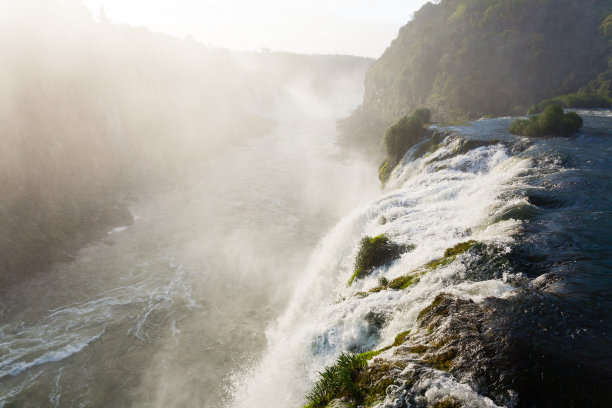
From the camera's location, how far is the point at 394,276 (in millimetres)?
12648

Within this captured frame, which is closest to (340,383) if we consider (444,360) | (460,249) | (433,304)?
(444,360)

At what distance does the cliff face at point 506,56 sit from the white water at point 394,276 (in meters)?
33.0

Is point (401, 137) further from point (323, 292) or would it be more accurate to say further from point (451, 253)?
point (451, 253)

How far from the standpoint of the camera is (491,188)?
50.4 ft

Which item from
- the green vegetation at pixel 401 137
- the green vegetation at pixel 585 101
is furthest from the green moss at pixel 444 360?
the green vegetation at pixel 585 101

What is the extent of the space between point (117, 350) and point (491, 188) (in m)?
20.4

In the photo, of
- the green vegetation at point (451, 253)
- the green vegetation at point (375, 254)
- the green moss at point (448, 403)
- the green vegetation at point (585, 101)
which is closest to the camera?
the green moss at point (448, 403)

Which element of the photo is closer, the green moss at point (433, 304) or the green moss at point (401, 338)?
the green moss at point (401, 338)

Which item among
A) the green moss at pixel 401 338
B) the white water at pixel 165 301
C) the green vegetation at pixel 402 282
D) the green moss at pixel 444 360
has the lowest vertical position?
the white water at pixel 165 301

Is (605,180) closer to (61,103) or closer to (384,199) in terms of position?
(384,199)

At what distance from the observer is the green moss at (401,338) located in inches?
312

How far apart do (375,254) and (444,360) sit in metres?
8.32

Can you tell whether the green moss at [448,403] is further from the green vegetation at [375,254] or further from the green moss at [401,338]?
the green vegetation at [375,254]

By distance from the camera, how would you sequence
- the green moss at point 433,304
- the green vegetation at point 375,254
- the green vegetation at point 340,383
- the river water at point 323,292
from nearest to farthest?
1. the green vegetation at point 340,383
2. the river water at point 323,292
3. the green moss at point 433,304
4. the green vegetation at point 375,254
